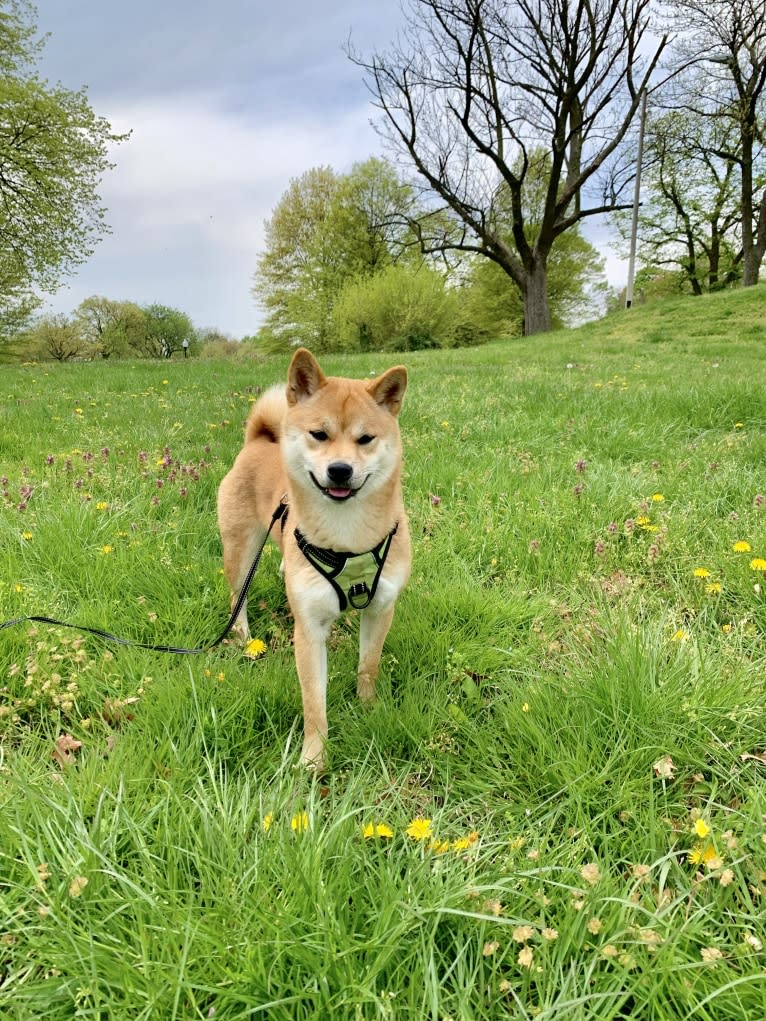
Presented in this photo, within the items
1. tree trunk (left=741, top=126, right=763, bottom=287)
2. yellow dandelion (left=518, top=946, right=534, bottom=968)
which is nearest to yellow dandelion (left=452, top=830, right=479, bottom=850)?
yellow dandelion (left=518, top=946, right=534, bottom=968)

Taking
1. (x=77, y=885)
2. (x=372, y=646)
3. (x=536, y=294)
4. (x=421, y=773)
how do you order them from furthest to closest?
(x=536, y=294) → (x=372, y=646) → (x=421, y=773) → (x=77, y=885)

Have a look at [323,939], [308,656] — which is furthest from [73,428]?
[323,939]

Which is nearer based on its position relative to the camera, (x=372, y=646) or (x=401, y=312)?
(x=372, y=646)

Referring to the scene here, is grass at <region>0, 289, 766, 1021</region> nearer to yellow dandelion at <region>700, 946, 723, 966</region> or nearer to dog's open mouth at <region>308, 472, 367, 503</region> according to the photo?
yellow dandelion at <region>700, 946, 723, 966</region>

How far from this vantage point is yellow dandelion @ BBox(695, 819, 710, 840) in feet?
4.79

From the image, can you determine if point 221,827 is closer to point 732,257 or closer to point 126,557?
point 126,557

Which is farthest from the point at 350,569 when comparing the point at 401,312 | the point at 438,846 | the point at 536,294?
the point at 401,312

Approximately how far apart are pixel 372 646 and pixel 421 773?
0.58 meters

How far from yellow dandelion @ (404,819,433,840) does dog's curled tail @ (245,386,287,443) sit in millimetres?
2007

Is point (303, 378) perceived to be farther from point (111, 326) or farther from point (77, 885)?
point (111, 326)

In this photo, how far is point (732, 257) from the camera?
3447 centimetres

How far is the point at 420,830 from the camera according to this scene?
1.54 meters

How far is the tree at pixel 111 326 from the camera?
53.2m

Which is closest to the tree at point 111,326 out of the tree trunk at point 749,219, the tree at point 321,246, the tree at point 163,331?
the tree at point 163,331
